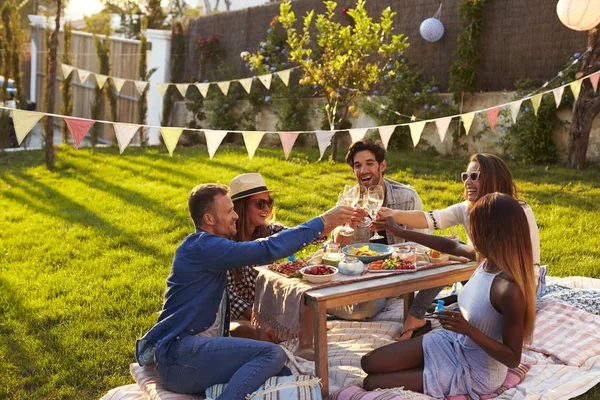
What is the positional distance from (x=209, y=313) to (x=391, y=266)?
1.09 metres

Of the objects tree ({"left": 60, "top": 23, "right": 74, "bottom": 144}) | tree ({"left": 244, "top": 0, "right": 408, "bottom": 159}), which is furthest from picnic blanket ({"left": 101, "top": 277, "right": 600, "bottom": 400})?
tree ({"left": 60, "top": 23, "right": 74, "bottom": 144})

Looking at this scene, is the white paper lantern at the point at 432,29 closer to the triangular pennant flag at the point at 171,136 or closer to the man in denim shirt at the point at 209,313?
the triangular pennant flag at the point at 171,136

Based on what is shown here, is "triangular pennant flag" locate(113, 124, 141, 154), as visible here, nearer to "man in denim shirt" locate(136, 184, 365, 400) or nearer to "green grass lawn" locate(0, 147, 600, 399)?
"green grass lawn" locate(0, 147, 600, 399)

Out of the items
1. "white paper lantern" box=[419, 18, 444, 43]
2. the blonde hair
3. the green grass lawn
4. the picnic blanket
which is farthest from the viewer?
"white paper lantern" box=[419, 18, 444, 43]

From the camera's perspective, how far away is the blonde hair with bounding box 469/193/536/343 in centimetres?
313

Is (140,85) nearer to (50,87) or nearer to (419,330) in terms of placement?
(50,87)

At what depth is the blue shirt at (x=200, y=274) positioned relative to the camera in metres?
3.28

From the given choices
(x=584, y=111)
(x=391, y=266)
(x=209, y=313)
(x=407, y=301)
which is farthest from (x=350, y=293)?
(x=584, y=111)

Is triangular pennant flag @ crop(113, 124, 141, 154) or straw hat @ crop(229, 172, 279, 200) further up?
triangular pennant flag @ crop(113, 124, 141, 154)

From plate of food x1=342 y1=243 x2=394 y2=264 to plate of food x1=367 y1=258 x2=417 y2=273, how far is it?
0.06 metres

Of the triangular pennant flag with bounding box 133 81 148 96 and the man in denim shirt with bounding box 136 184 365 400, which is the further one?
the triangular pennant flag with bounding box 133 81 148 96

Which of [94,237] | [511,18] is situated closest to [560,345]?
[94,237]

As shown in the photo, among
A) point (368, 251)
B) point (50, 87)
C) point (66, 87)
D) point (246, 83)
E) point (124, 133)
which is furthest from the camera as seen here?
point (66, 87)

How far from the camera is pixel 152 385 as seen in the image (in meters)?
3.47
